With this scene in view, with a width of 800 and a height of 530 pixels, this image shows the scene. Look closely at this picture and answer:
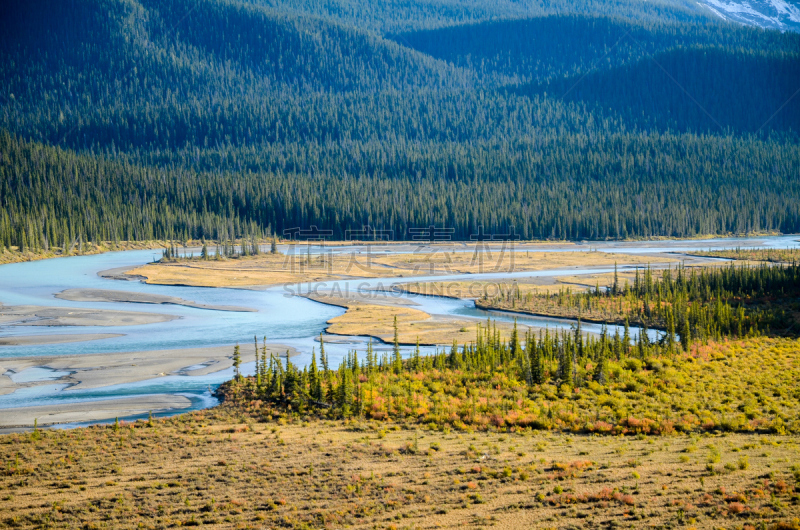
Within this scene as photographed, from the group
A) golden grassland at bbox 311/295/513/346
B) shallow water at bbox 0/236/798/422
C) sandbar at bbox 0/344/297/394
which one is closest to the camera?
shallow water at bbox 0/236/798/422

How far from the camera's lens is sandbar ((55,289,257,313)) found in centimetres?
7600

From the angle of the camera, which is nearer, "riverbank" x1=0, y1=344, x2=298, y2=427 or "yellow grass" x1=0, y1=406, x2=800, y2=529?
"yellow grass" x1=0, y1=406, x2=800, y2=529

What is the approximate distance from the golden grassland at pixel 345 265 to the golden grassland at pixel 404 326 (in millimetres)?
30845

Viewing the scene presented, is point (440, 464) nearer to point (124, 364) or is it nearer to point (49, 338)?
point (124, 364)

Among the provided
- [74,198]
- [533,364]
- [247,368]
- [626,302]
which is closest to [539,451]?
[533,364]

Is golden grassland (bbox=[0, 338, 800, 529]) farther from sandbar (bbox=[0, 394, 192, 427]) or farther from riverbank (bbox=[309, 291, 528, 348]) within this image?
riverbank (bbox=[309, 291, 528, 348])

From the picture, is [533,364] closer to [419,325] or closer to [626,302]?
[419,325]

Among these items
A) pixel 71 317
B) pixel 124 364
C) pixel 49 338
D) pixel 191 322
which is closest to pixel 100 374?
pixel 124 364

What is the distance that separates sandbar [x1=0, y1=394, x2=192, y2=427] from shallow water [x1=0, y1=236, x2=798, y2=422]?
1.04 m

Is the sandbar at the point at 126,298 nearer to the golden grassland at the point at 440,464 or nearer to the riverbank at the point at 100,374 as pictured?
the riverbank at the point at 100,374

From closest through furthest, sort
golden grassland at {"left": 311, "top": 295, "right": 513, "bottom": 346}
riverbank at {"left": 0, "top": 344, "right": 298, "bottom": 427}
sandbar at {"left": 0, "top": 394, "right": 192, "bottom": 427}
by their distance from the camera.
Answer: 1. sandbar at {"left": 0, "top": 394, "right": 192, "bottom": 427}
2. riverbank at {"left": 0, "top": 344, "right": 298, "bottom": 427}
3. golden grassland at {"left": 311, "top": 295, "right": 513, "bottom": 346}

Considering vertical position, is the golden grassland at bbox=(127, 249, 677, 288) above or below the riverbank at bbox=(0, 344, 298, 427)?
above

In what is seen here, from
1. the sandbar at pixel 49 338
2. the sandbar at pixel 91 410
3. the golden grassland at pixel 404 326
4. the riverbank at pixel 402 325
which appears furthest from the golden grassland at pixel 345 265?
the sandbar at pixel 91 410

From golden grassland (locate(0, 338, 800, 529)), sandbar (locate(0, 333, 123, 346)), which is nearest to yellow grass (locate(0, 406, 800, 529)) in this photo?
golden grassland (locate(0, 338, 800, 529))
